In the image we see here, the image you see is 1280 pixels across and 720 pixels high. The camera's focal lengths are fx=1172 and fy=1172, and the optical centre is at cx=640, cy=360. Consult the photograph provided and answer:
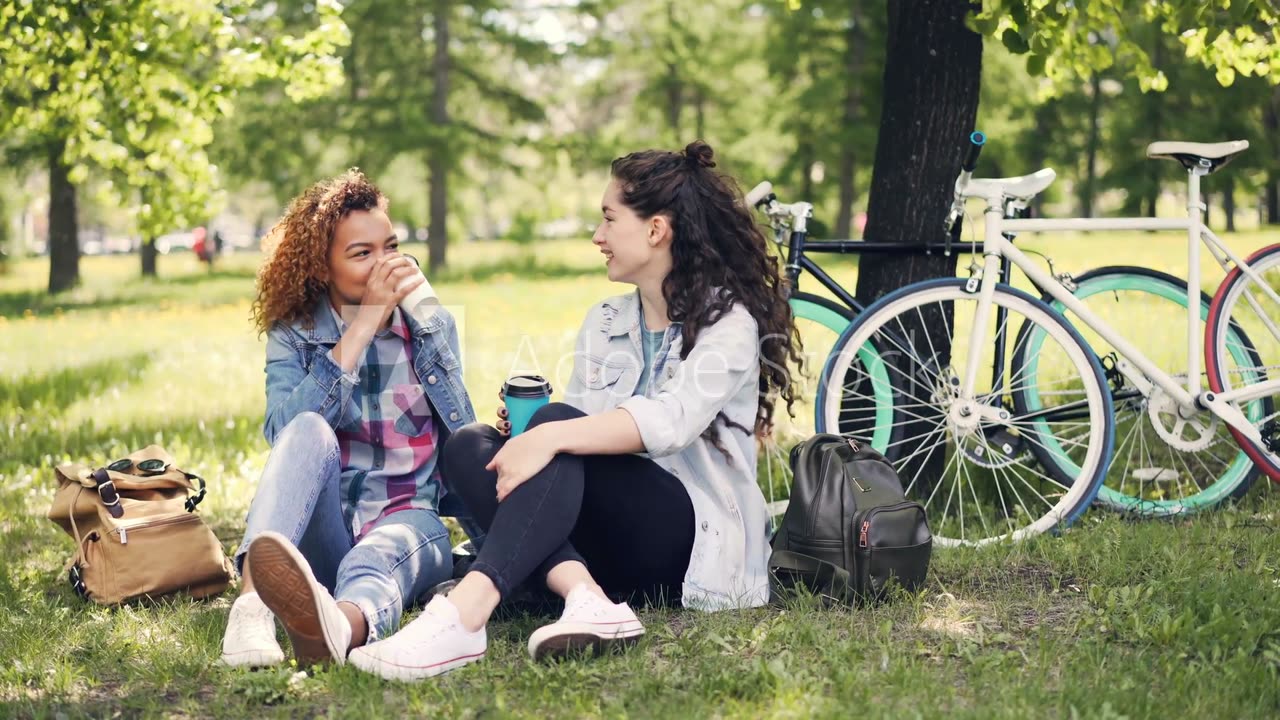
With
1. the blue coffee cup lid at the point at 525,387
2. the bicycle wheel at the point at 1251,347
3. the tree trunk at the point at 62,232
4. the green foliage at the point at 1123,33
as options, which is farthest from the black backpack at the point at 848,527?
the tree trunk at the point at 62,232

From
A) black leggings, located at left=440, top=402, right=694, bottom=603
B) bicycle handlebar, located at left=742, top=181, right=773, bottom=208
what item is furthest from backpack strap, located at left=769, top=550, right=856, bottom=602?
bicycle handlebar, located at left=742, top=181, right=773, bottom=208

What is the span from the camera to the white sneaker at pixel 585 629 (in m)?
2.93

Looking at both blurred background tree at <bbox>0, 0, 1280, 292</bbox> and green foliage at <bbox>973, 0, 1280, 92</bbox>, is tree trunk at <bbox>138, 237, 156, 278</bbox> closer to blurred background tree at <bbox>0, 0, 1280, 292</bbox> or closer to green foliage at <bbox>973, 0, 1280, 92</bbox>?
blurred background tree at <bbox>0, 0, 1280, 292</bbox>

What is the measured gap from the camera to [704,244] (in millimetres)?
3428

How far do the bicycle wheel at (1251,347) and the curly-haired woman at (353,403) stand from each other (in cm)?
271

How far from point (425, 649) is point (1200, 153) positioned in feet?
10.5

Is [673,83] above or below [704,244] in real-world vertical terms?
above

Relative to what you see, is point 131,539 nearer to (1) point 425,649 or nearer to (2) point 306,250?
(2) point 306,250

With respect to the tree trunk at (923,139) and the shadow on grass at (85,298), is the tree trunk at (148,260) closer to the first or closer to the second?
the shadow on grass at (85,298)

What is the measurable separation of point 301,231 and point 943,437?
2.51 meters

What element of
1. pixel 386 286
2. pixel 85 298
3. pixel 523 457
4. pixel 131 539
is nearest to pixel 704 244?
pixel 523 457

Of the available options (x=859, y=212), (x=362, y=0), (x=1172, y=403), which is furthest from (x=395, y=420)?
(x=859, y=212)

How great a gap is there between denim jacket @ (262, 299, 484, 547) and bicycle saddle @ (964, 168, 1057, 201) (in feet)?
6.33

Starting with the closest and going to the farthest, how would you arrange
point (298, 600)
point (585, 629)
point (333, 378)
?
1. point (298, 600)
2. point (585, 629)
3. point (333, 378)
